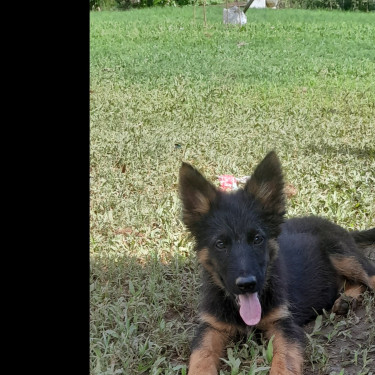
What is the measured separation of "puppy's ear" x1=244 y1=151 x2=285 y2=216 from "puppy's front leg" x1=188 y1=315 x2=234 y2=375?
2.20ft

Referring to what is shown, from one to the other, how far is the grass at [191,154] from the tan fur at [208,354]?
0.24 feet

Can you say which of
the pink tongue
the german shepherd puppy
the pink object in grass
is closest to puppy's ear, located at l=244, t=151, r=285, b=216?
the german shepherd puppy

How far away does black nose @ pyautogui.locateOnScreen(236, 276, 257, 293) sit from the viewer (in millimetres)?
2986

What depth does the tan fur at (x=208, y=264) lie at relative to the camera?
337 centimetres

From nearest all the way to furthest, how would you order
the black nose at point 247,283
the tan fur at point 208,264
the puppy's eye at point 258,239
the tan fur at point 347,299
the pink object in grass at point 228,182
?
the black nose at point 247,283
the puppy's eye at point 258,239
the tan fur at point 208,264
the tan fur at point 347,299
the pink object in grass at point 228,182

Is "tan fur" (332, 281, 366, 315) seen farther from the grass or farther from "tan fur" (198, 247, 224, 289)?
"tan fur" (198, 247, 224, 289)

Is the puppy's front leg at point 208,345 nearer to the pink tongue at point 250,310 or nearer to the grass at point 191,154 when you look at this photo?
the grass at point 191,154

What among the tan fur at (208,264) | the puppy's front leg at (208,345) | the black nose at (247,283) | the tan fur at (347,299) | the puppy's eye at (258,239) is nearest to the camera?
the black nose at (247,283)

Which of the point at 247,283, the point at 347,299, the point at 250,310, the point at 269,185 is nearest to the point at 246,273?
the point at 247,283

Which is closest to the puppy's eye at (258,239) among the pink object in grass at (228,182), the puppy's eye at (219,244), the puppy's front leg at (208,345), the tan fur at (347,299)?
the puppy's eye at (219,244)

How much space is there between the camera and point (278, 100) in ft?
33.3

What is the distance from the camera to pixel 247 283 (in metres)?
2.98
